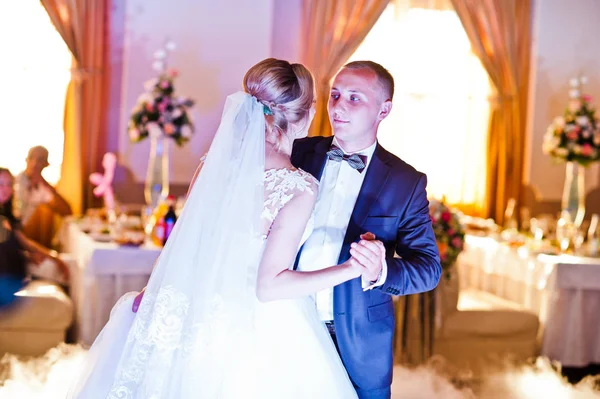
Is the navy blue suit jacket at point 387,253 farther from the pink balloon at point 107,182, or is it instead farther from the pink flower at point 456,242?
the pink balloon at point 107,182

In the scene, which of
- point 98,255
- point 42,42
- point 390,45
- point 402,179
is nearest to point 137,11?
point 42,42

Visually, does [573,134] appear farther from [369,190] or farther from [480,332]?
[369,190]

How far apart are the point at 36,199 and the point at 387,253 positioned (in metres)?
4.21

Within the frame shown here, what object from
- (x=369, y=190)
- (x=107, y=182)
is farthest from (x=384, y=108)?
(x=107, y=182)

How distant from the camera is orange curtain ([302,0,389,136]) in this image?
7.29 meters

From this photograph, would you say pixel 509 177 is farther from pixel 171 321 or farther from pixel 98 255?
pixel 171 321

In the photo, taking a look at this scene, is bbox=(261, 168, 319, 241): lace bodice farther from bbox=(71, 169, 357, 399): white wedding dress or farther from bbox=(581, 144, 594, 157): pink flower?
bbox=(581, 144, 594, 157): pink flower

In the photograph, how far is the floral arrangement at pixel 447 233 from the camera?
15.5 ft

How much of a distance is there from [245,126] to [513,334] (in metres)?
3.57

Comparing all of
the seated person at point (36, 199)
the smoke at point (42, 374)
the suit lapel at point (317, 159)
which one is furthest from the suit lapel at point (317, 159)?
the seated person at point (36, 199)

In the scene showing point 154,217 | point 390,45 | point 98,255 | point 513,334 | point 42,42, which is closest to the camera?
point 98,255

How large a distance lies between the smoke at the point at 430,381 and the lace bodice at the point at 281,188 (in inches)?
70.5

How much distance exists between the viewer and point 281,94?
7.14ft

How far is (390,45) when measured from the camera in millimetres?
7598
